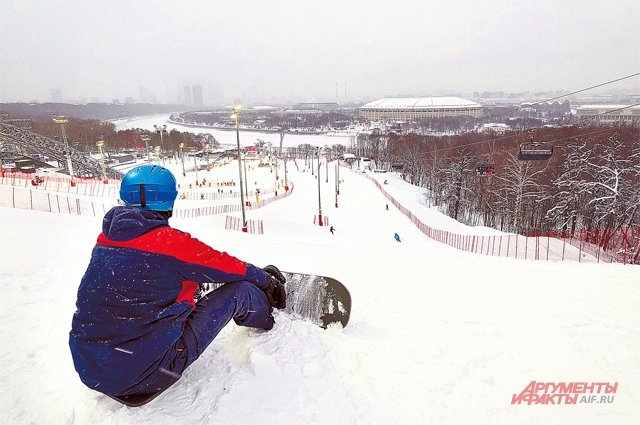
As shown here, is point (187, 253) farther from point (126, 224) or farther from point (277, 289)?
point (277, 289)

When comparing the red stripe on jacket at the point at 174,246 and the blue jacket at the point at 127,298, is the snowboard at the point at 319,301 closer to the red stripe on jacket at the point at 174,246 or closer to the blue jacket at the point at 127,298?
the red stripe on jacket at the point at 174,246

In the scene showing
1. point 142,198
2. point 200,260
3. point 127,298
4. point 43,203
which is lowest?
point 43,203

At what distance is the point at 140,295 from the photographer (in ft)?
8.00

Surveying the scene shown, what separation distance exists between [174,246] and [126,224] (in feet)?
1.07

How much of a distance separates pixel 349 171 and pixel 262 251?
211 ft

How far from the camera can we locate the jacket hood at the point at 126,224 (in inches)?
94.5

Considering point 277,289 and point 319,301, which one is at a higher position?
point 277,289

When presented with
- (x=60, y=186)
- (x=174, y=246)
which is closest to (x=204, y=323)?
(x=174, y=246)

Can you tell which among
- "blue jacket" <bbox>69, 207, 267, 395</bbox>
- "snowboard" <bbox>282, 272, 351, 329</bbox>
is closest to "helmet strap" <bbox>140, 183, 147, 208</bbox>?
"blue jacket" <bbox>69, 207, 267, 395</bbox>

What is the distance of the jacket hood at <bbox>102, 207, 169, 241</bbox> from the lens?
2400 mm

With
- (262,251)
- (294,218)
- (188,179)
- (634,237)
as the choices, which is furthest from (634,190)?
(188,179)

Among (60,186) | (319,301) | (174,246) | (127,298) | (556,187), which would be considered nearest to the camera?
(127,298)

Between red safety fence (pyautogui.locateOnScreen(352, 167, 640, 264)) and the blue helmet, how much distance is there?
18805 millimetres

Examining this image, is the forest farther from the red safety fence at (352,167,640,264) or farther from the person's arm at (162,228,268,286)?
the person's arm at (162,228,268,286)
